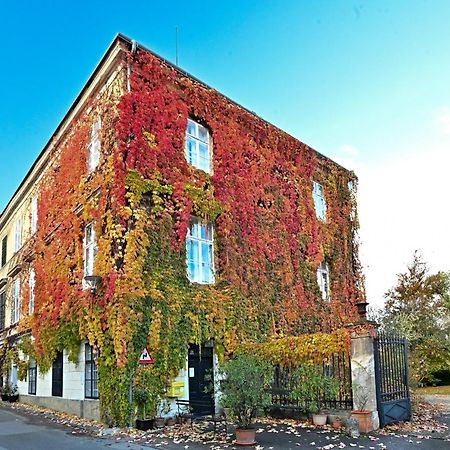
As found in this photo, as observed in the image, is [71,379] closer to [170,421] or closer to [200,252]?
[170,421]

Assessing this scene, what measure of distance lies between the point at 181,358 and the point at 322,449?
534cm

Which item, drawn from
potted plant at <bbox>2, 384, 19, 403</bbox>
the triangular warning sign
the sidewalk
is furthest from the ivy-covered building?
the sidewalk

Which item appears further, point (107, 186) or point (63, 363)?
point (63, 363)

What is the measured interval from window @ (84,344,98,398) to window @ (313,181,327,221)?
11202 millimetres

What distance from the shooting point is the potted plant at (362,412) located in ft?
36.9

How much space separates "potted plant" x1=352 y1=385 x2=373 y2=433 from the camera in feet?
36.9

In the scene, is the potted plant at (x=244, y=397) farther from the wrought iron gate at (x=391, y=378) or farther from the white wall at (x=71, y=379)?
the white wall at (x=71, y=379)

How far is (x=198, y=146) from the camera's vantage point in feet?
56.2

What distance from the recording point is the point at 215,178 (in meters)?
17.0

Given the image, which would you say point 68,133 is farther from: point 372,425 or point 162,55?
point 372,425

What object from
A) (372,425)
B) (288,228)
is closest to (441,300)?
(288,228)

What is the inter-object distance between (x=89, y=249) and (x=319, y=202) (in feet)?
34.8

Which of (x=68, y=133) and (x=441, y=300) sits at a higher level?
(x=68, y=133)

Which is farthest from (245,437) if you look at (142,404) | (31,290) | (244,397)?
(31,290)
